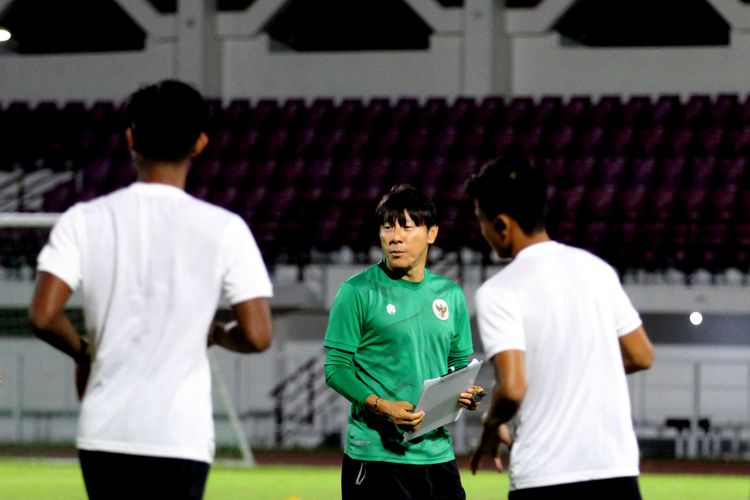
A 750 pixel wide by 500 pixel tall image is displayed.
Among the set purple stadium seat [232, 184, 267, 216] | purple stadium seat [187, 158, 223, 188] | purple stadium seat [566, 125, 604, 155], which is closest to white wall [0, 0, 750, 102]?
purple stadium seat [566, 125, 604, 155]

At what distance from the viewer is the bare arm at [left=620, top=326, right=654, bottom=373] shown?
397 centimetres

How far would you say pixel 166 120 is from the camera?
3.59 metres

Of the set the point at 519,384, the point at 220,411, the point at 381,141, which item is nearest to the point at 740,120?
the point at 381,141

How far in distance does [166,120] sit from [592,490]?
139 centimetres

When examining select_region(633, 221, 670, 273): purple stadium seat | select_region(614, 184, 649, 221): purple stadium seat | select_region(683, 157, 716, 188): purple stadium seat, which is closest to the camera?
select_region(633, 221, 670, 273): purple stadium seat

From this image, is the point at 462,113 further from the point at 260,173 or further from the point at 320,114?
the point at 260,173

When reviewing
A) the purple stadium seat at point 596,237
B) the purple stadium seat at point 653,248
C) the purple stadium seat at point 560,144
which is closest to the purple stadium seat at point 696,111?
the purple stadium seat at point 560,144

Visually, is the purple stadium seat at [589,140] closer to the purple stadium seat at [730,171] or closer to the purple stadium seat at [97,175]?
the purple stadium seat at [730,171]

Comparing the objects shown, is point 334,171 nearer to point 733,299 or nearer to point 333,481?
point 733,299

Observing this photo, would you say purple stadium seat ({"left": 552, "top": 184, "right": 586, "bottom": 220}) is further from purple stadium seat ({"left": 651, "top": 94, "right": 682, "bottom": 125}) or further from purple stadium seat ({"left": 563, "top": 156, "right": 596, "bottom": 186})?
purple stadium seat ({"left": 651, "top": 94, "right": 682, "bottom": 125})

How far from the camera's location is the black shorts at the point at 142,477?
11.5 ft

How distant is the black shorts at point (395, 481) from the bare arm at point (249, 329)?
66.2 inches

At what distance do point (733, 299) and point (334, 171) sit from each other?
6.08 metres

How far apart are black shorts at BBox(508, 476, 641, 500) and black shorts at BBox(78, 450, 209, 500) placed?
0.88 meters
